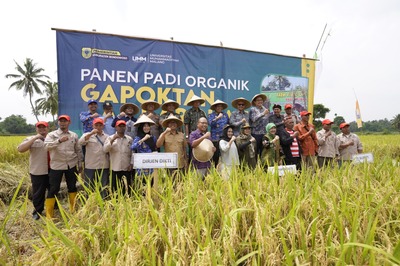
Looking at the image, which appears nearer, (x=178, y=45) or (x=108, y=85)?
(x=108, y=85)

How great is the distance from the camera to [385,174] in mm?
2846

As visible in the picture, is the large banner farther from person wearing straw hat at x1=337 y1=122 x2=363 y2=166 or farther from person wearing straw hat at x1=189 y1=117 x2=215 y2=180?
person wearing straw hat at x1=189 y1=117 x2=215 y2=180

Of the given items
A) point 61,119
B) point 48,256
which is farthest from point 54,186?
point 48,256

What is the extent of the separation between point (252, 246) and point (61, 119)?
359 cm

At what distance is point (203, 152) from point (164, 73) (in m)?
2.66

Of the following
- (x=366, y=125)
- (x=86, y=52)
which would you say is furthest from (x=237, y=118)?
(x=366, y=125)

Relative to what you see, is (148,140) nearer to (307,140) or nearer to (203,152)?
(203,152)

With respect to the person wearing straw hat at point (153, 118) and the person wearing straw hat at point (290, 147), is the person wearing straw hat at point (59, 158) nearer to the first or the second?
the person wearing straw hat at point (153, 118)

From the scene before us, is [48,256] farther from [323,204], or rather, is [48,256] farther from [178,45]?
[178,45]

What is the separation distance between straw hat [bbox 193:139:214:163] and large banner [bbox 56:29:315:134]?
220 centimetres

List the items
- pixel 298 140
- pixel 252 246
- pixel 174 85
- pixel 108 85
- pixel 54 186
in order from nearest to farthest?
pixel 252 246, pixel 54 186, pixel 298 140, pixel 108 85, pixel 174 85

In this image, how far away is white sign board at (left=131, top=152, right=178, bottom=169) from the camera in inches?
108

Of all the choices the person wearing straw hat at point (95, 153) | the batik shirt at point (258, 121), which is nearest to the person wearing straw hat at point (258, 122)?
the batik shirt at point (258, 121)

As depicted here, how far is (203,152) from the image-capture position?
12.8 ft
